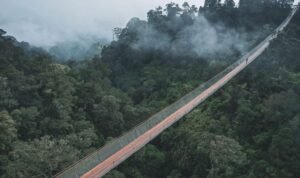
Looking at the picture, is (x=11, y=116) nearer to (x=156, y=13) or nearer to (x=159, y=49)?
(x=159, y=49)

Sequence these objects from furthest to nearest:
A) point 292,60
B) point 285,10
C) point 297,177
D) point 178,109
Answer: point 285,10 < point 292,60 < point 178,109 < point 297,177

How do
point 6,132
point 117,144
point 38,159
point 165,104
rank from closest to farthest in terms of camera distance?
point 38,159 < point 117,144 < point 6,132 < point 165,104

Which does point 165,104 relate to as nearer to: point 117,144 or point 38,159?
point 117,144

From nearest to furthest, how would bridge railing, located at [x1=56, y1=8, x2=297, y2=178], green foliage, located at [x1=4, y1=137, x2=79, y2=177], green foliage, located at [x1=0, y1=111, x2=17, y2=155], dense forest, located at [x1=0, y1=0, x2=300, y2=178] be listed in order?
1. bridge railing, located at [x1=56, y1=8, x2=297, y2=178]
2. green foliage, located at [x1=4, y1=137, x2=79, y2=177]
3. dense forest, located at [x1=0, y1=0, x2=300, y2=178]
4. green foliage, located at [x1=0, y1=111, x2=17, y2=155]

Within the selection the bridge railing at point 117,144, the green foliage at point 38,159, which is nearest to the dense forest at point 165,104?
the green foliage at point 38,159

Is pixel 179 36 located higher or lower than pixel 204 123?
higher

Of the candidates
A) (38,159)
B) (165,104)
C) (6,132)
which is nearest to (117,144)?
(38,159)

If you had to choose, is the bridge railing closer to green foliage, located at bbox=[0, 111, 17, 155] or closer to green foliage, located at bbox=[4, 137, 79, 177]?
green foliage, located at bbox=[4, 137, 79, 177]

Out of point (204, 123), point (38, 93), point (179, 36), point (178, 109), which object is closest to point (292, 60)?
point (204, 123)

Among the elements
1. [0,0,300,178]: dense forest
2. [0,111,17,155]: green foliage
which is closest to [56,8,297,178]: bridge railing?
[0,0,300,178]: dense forest
